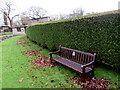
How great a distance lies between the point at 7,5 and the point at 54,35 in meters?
43.6

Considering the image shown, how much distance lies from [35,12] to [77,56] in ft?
178

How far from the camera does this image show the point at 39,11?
170ft

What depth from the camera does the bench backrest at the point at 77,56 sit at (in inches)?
144

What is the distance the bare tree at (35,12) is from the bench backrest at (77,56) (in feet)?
166

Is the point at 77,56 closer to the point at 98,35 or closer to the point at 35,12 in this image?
the point at 98,35

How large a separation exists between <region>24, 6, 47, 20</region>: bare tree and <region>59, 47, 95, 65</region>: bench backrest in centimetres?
5074

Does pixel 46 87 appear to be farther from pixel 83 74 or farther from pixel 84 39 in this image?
pixel 84 39

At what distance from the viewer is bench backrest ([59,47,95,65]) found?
12.0ft

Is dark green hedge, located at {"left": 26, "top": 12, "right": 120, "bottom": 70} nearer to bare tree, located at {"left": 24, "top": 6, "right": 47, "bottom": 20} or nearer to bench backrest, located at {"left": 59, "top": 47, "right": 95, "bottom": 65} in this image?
bench backrest, located at {"left": 59, "top": 47, "right": 95, "bottom": 65}

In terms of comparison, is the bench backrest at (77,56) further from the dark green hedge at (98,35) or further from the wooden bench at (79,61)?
the dark green hedge at (98,35)

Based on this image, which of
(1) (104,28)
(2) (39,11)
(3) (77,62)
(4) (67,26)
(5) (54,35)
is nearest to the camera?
(1) (104,28)

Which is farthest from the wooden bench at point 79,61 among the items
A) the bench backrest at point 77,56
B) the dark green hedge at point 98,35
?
the dark green hedge at point 98,35

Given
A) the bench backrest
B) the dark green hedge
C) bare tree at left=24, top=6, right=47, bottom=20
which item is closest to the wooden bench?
the bench backrest

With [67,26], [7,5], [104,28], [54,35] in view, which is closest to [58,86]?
[104,28]
